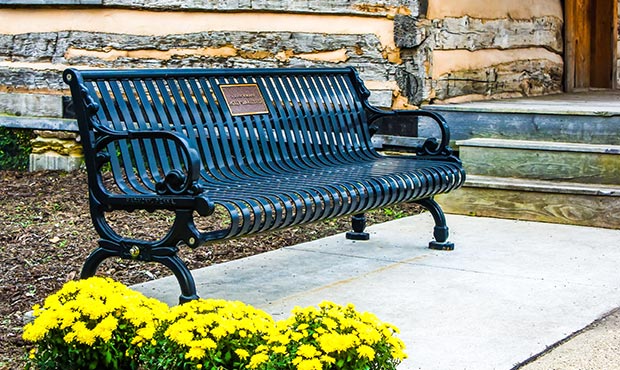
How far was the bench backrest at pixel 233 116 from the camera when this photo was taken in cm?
450

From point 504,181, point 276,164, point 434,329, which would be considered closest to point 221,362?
point 434,329

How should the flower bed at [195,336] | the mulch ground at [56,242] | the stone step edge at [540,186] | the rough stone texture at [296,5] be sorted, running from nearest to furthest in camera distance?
the flower bed at [195,336]
the mulch ground at [56,242]
the stone step edge at [540,186]
the rough stone texture at [296,5]

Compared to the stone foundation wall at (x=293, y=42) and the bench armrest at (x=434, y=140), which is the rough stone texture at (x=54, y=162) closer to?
the stone foundation wall at (x=293, y=42)

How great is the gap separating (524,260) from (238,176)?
173 cm

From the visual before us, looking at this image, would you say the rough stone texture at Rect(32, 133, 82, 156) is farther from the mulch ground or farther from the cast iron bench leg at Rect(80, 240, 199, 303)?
the cast iron bench leg at Rect(80, 240, 199, 303)

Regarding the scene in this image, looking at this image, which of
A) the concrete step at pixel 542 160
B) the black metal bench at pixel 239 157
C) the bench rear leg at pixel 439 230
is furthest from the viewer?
the concrete step at pixel 542 160

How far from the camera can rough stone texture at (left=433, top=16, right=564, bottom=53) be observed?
7.80m

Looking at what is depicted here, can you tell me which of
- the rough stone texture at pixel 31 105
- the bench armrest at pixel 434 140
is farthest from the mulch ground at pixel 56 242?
the bench armrest at pixel 434 140

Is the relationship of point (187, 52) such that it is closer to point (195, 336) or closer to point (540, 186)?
point (540, 186)

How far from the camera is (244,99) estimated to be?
529cm

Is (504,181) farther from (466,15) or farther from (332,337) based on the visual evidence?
(332,337)

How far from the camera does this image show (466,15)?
811cm

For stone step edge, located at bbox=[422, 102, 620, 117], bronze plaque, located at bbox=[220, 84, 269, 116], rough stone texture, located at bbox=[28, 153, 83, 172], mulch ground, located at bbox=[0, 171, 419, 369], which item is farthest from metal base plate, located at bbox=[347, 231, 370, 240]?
rough stone texture, located at bbox=[28, 153, 83, 172]

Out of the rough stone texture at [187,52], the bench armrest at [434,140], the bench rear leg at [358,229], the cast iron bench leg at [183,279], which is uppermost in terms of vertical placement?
the rough stone texture at [187,52]
